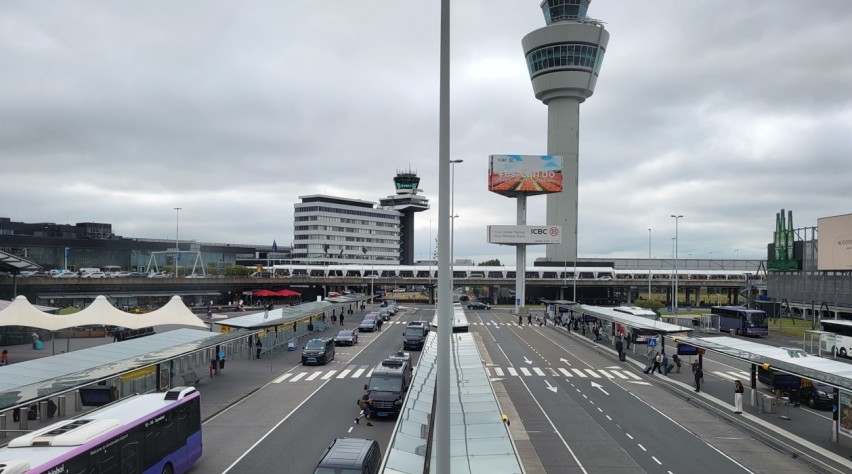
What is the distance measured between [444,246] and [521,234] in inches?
3411

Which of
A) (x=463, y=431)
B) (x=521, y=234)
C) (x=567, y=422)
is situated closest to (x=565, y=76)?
(x=521, y=234)

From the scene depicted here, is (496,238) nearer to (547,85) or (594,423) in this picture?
(547,85)

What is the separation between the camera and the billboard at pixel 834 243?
213 ft

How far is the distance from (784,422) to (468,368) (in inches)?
536

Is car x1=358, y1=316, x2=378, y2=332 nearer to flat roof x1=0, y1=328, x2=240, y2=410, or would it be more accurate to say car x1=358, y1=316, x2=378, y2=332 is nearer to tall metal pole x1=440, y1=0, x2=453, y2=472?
flat roof x1=0, y1=328, x2=240, y2=410

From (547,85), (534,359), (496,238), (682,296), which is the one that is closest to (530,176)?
(496,238)

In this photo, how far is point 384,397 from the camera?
74.3 feet

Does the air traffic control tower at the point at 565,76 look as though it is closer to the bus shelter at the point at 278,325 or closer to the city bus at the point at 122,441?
the bus shelter at the point at 278,325

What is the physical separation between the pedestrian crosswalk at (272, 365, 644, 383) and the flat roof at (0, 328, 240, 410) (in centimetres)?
634

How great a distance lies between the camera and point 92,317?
37.9 meters

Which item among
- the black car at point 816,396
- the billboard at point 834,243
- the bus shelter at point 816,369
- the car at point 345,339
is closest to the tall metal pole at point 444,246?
the bus shelter at point 816,369

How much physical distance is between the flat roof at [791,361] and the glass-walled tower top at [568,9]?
334 feet

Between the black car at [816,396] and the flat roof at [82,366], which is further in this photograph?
the black car at [816,396]

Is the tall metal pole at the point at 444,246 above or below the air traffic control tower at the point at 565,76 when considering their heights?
below
